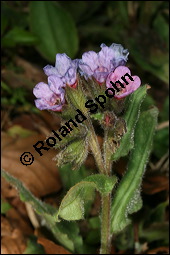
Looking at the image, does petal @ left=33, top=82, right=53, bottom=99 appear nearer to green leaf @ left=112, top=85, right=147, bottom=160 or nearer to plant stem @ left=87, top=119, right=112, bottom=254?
plant stem @ left=87, top=119, right=112, bottom=254

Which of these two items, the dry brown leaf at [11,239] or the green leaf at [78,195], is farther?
the dry brown leaf at [11,239]

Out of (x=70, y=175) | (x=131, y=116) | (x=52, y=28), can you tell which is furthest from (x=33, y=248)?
(x=52, y=28)

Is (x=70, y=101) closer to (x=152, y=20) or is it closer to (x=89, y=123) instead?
(x=89, y=123)

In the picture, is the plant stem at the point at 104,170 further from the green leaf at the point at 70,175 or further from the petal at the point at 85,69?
the green leaf at the point at 70,175

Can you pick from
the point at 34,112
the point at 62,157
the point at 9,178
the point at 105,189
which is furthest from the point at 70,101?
the point at 34,112

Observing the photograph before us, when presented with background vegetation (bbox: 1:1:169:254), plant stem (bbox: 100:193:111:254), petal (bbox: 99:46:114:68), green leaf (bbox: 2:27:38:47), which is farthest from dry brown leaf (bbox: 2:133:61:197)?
petal (bbox: 99:46:114:68)

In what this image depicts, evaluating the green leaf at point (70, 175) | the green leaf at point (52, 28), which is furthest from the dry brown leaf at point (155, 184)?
the green leaf at point (52, 28)

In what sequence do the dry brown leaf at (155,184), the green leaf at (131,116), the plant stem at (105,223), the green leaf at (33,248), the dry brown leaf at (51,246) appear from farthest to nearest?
1. the dry brown leaf at (155,184)
2. the green leaf at (33,248)
3. the dry brown leaf at (51,246)
4. the plant stem at (105,223)
5. the green leaf at (131,116)
